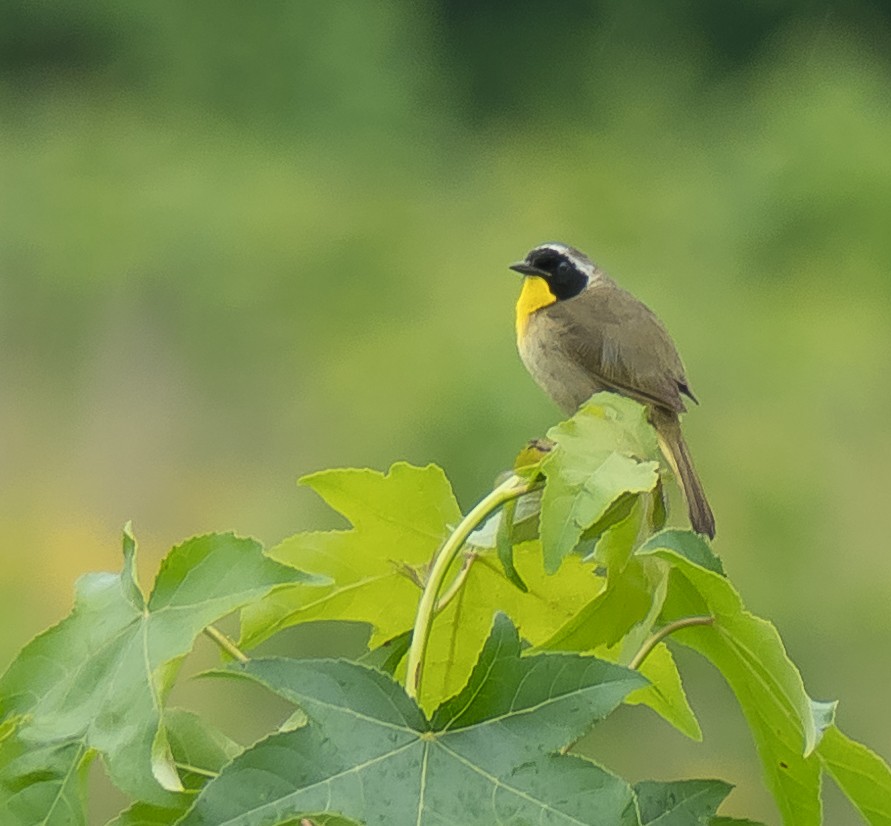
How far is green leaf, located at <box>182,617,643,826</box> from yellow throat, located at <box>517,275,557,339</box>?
2.57ft

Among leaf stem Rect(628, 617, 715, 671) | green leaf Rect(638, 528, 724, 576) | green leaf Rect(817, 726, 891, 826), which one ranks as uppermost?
green leaf Rect(638, 528, 724, 576)

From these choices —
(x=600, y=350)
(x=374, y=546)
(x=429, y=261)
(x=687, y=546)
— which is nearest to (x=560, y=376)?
(x=600, y=350)

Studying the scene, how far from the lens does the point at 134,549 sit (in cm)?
48

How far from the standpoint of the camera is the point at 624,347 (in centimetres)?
107

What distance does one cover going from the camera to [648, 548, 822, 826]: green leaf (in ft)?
1.51

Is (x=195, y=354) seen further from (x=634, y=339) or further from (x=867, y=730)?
(x=634, y=339)

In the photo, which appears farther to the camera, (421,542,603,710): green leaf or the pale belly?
the pale belly

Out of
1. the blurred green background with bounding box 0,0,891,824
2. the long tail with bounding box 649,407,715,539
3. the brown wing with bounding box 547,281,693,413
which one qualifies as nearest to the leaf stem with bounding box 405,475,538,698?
the long tail with bounding box 649,407,715,539

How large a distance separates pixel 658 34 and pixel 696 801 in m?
4.70

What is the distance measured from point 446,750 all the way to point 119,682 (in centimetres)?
10

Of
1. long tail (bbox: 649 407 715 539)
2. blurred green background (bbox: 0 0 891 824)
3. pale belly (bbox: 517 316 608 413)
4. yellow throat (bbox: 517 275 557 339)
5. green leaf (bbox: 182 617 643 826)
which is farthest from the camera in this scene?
blurred green background (bbox: 0 0 891 824)

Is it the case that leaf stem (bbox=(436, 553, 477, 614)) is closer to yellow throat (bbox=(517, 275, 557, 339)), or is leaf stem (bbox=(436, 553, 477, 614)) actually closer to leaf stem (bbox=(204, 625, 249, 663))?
leaf stem (bbox=(204, 625, 249, 663))

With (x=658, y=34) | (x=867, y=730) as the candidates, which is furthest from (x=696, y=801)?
(x=658, y=34)

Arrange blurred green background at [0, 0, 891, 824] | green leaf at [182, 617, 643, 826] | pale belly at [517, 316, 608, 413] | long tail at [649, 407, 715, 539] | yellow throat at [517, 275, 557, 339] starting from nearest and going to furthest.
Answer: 1. green leaf at [182, 617, 643, 826]
2. long tail at [649, 407, 715, 539]
3. pale belly at [517, 316, 608, 413]
4. yellow throat at [517, 275, 557, 339]
5. blurred green background at [0, 0, 891, 824]
